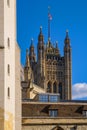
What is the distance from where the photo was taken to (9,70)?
58719mm

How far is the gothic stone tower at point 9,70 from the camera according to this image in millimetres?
56688

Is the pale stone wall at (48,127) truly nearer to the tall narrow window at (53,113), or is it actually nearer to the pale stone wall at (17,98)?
the tall narrow window at (53,113)

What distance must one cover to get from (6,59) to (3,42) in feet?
6.05

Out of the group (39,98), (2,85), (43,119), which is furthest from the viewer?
(39,98)

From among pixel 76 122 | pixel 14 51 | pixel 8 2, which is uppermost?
pixel 8 2

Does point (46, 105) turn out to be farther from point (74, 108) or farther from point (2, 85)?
point (2, 85)

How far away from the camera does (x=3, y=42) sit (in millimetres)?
57812

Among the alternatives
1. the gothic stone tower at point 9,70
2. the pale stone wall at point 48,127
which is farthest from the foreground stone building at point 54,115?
the gothic stone tower at point 9,70

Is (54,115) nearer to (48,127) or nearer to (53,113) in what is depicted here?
(53,113)

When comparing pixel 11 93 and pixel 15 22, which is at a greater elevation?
pixel 15 22

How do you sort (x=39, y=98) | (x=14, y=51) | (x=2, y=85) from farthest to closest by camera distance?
(x=39, y=98) → (x=14, y=51) → (x=2, y=85)

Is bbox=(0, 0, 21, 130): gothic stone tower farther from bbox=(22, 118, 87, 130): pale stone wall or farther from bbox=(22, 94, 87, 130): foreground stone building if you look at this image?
bbox=(22, 94, 87, 130): foreground stone building

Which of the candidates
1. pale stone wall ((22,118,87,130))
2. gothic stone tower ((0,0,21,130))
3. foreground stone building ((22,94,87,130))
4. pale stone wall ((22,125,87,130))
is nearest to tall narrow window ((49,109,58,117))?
foreground stone building ((22,94,87,130))

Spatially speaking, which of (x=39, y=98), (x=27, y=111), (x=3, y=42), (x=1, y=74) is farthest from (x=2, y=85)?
(x=39, y=98)
